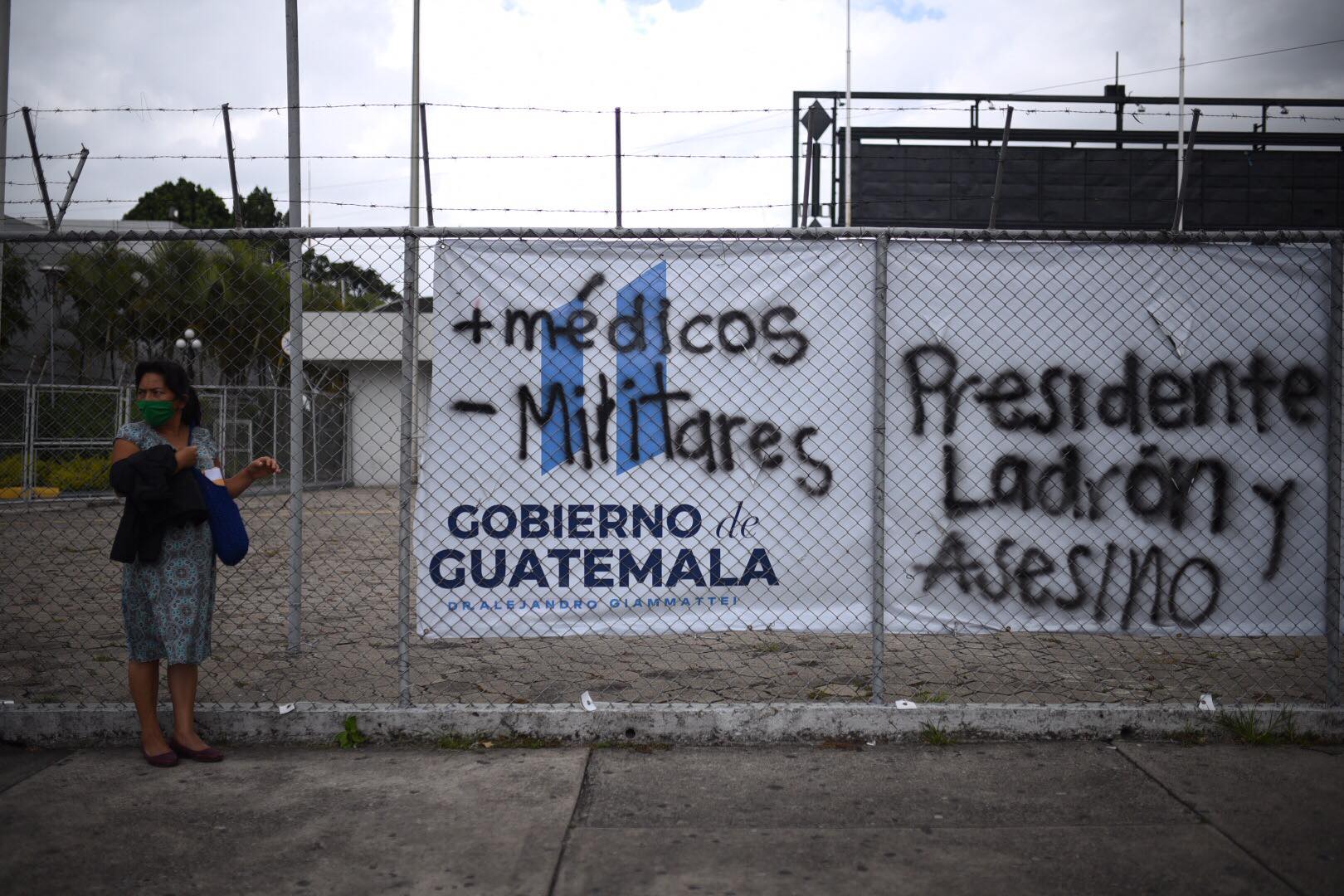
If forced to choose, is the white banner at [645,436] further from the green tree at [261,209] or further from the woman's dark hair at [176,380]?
the green tree at [261,209]

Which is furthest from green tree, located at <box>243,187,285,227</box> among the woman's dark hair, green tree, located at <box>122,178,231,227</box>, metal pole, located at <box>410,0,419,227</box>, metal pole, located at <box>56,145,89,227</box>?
the woman's dark hair

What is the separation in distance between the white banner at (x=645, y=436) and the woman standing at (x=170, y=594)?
914mm

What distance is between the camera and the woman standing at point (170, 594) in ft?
13.7

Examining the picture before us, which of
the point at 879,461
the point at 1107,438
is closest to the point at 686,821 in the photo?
the point at 879,461

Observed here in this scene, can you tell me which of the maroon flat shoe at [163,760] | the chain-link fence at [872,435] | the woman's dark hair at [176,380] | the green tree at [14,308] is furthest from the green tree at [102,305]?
the chain-link fence at [872,435]

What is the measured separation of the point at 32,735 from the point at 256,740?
98 centimetres

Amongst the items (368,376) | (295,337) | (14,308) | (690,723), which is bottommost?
(690,723)

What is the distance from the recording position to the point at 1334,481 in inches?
181

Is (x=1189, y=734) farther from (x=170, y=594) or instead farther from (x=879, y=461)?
(x=170, y=594)

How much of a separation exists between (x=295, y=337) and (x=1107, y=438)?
445 centimetres

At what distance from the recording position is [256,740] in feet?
14.9

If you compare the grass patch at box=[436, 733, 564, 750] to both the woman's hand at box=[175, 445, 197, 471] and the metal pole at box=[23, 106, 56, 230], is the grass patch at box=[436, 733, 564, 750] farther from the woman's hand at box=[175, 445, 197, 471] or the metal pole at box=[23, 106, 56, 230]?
the metal pole at box=[23, 106, 56, 230]

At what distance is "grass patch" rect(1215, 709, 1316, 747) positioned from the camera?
15.0 ft

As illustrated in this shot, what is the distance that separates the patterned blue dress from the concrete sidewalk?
0.51 meters
